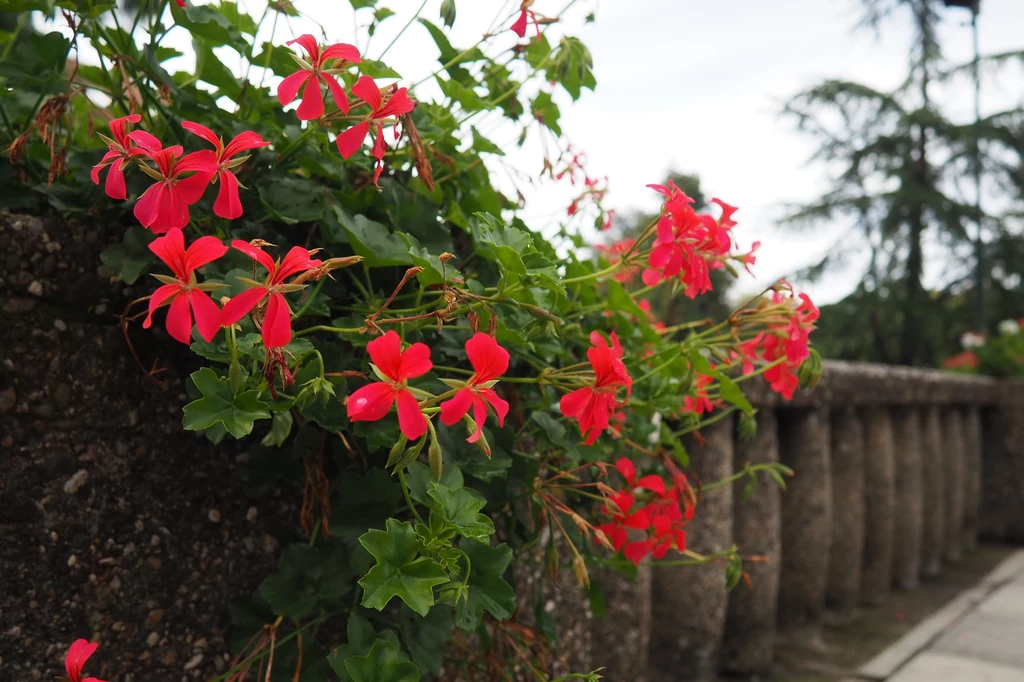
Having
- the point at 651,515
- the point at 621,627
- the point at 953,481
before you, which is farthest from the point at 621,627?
the point at 953,481

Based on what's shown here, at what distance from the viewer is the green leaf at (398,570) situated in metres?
0.70

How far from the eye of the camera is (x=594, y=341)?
102 cm

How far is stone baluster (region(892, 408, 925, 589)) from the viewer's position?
3324mm

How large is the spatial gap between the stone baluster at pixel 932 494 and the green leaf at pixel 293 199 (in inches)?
135

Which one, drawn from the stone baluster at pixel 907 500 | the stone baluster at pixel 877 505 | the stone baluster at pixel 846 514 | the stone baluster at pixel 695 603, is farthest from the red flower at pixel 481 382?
the stone baluster at pixel 907 500

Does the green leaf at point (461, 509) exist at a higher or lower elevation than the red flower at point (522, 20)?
lower

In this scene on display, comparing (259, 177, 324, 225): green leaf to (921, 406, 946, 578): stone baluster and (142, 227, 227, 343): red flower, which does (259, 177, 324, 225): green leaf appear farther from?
(921, 406, 946, 578): stone baluster

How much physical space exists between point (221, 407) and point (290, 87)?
293 millimetres

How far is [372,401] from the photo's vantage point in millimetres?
638

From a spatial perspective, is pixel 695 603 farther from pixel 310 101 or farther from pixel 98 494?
pixel 310 101

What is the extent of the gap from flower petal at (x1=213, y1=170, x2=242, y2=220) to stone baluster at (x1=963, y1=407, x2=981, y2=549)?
4348 millimetres

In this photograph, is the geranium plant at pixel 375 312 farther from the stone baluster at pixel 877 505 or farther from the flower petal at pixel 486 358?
the stone baluster at pixel 877 505

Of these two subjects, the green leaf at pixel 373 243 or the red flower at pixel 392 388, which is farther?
the green leaf at pixel 373 243

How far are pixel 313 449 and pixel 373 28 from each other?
20.2 inches
